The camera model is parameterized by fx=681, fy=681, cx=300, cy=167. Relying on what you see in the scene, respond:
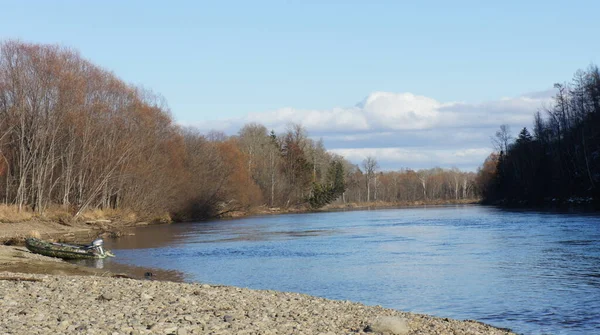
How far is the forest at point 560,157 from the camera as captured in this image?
93.9 metres

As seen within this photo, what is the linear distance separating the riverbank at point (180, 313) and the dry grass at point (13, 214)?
37248 millimetres

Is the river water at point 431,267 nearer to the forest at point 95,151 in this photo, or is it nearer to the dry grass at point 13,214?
the dry grass at point 13,214

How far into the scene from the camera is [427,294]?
2305 centimetres

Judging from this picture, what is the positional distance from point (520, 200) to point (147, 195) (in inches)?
2607

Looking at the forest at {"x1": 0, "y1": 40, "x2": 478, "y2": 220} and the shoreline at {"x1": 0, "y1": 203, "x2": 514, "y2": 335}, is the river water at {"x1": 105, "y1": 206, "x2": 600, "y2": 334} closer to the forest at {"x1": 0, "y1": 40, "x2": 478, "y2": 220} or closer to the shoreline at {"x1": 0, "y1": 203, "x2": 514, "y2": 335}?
the shoreline at {"x1": 0, "y1": 203, "x2": 514, "y2": 335}

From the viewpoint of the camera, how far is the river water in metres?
20.4

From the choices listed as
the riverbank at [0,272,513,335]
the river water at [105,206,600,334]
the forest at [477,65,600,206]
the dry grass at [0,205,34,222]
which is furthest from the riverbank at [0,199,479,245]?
the forest at [477,65,600,206]

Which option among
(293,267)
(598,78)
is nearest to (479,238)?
(293,267)

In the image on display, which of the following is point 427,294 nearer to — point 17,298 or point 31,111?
point 17,298

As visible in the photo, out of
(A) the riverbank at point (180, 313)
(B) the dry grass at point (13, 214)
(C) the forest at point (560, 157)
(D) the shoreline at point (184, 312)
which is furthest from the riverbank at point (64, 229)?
(C) the forest at point (560, 157)

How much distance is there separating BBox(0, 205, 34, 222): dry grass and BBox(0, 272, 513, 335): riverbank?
1466 inches

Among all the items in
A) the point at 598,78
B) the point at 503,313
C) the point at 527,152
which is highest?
the point at 598,78

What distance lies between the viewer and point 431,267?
99.9 ft

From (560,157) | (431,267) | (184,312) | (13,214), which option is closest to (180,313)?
(184,312)
